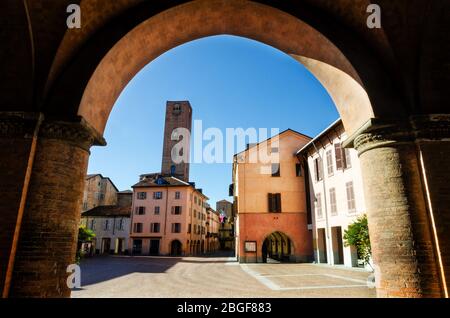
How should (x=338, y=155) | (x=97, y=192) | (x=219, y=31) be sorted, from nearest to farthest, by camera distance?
(x=219, y=31) < (x=338, y=155) < (x=97, y=192)

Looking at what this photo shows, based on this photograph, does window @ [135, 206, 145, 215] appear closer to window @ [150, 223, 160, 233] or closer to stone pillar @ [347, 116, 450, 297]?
window @ [150, 223, 160, 233]

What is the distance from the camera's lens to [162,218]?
128 ft

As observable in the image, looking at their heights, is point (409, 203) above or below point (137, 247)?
above

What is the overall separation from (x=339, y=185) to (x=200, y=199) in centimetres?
3246

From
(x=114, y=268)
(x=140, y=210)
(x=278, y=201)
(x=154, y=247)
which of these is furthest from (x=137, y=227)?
(x=278, y=201)

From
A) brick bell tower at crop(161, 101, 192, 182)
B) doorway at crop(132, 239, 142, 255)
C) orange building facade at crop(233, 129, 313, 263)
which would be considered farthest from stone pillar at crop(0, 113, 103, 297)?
brick bell tower at crop(161, 101, 192, 182)

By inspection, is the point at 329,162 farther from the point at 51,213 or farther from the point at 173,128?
the point at 173,128

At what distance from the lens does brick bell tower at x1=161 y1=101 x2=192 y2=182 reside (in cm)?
5012

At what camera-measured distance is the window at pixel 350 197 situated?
1767 cm

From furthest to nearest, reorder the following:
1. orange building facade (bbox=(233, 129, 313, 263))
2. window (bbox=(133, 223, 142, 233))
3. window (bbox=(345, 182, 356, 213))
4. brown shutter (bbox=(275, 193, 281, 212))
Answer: window (bbox=(133, 223, 142, 233))
brown shutter (bbox=(275, 193, 281, 212))
orange building facade (bbox=(233, 129, 313, 263))
window (bbox=(345, 182, 356, 213))

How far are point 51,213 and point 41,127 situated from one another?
1.58 meters

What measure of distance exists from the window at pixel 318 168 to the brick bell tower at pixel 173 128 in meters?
30.9

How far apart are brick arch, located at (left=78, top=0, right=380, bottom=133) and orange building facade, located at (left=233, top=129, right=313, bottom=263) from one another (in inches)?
754
